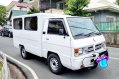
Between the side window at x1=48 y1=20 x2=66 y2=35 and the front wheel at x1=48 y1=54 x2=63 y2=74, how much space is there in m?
0.90

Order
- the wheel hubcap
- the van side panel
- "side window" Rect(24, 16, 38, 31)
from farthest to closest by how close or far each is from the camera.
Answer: "side window" Rect(24, 16, 38, 31)
the van side panel
the wheel hubcap

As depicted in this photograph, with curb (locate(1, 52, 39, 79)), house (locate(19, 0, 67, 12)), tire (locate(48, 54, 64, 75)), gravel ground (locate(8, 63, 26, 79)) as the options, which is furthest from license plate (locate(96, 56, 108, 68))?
house (locate(19, 0, 67, 12))

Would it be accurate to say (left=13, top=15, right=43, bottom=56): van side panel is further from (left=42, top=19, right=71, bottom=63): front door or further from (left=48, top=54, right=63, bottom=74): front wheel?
(left=48, top=54, right=63, bottom=74): front wheel

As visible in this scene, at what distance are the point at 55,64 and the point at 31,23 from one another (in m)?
2.50

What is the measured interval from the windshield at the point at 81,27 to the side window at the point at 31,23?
1.85m

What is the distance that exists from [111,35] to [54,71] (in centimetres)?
1124

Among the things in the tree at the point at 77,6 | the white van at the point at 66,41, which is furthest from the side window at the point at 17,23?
the tree at the point at 77,6

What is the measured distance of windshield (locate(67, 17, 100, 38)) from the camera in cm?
676

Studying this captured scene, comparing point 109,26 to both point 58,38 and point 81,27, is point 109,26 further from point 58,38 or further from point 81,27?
point 58,38

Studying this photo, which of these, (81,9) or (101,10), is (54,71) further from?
(101,10)

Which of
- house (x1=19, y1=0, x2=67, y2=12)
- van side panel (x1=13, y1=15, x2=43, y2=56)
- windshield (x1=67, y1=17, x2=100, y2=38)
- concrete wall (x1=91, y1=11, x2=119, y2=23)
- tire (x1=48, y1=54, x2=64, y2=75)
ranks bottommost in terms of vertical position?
tire (x1=48, y1=54, x2=64, y2=75)

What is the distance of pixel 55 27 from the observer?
7.24 meters

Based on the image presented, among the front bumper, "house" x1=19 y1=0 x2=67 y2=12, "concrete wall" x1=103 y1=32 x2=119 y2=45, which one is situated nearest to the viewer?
the front bumper

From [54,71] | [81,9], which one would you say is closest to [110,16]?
[81,9]
